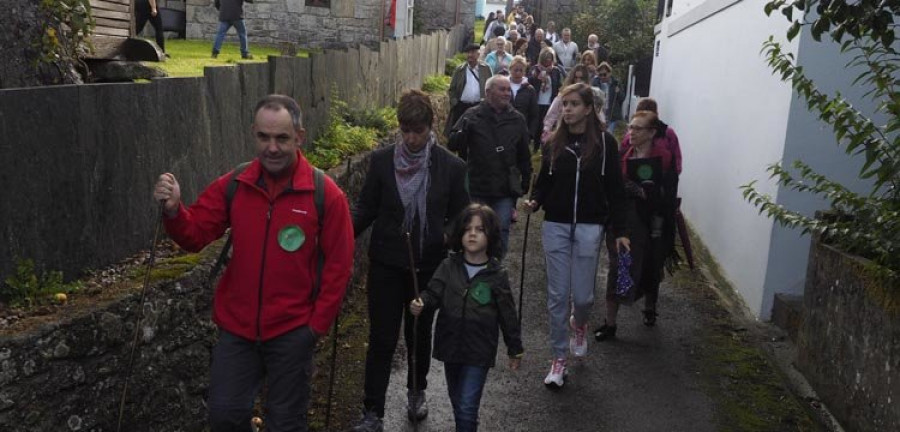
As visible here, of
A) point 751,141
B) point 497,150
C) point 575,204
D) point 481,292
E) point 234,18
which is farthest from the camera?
point 234,18

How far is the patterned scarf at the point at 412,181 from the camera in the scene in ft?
18.2

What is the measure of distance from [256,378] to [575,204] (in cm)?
292

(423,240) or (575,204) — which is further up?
(575,204)

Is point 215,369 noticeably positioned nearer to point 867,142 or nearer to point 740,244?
point 867,142

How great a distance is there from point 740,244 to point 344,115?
13.6 feet

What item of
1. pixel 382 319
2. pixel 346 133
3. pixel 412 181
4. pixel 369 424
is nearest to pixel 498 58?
pixel 346 133

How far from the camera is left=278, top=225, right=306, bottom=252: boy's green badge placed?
4.23m

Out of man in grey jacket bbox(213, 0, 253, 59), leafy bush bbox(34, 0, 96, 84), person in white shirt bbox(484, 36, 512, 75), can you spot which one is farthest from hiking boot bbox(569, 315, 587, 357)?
person in white shirt bbox(484, 36, 512, 75)

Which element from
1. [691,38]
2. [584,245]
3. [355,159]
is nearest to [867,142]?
[584,245]

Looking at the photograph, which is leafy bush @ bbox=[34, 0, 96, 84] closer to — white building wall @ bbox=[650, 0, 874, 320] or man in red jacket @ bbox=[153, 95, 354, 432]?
man in red jacket @ bbox=[153, 95, 354, 432]

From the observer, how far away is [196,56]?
1401cm

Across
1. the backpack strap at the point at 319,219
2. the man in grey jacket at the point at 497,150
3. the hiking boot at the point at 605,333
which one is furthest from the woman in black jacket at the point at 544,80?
the backpack strap at the point at 319,219

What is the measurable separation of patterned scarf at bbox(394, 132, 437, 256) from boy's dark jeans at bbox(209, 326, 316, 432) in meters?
1.40

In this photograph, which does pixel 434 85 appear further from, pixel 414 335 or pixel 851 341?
pixel 414 335
